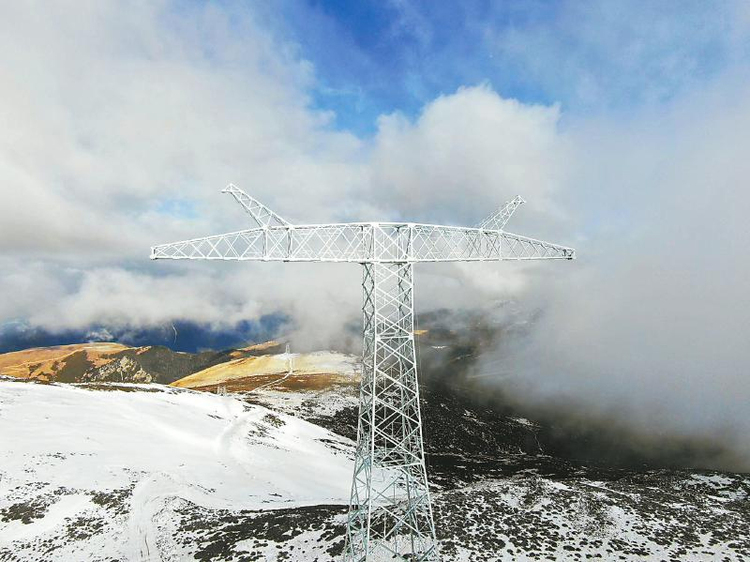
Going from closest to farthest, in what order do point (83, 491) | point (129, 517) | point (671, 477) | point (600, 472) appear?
point (129, 517), point (83, 491), point (671, 477), point (600, 472)

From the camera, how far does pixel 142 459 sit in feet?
129

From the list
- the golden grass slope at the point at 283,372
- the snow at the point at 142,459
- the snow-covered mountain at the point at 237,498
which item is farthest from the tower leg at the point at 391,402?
the golden grass slope at the point at 283,372

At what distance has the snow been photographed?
2955 centimetres

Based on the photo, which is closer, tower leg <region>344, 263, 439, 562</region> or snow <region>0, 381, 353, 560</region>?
tower leg <region>344, 263, 439, 562</region>

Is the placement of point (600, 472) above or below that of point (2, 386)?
below

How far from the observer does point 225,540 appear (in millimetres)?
26297

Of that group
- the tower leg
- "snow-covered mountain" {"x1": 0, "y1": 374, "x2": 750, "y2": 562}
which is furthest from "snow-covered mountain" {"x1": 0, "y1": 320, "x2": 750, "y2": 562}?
the tower leg

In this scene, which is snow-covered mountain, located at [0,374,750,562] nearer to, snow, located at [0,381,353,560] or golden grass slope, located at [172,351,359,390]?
snow, located at [0,381,353,560]

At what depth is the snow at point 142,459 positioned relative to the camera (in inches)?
1163

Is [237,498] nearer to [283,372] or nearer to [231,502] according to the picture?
[231,502]

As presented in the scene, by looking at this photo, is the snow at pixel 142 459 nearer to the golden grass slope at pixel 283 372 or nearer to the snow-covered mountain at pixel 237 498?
the snow-covered mountain at pixel 237 498

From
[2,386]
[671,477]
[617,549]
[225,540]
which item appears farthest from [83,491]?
[671,477]

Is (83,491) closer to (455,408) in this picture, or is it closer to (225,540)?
(225,540)

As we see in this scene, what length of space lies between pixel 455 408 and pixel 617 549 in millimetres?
96744
